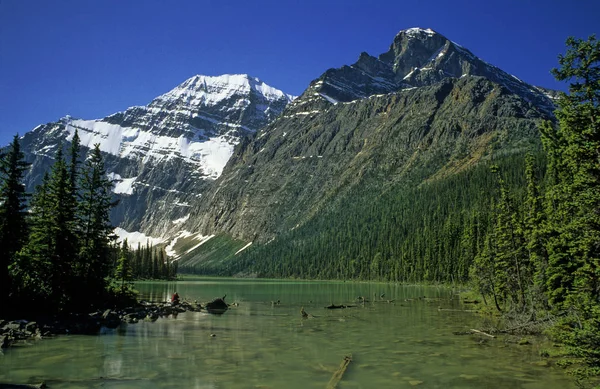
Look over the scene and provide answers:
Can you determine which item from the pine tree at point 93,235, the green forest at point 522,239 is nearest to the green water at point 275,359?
the green forest at point 522,239

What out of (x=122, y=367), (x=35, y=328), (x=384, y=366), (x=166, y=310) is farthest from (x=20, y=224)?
(x=384, y=366)

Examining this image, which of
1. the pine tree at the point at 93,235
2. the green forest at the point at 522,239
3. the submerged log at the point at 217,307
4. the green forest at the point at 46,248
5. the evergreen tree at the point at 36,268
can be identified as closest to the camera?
the green forest at the point at 522,239

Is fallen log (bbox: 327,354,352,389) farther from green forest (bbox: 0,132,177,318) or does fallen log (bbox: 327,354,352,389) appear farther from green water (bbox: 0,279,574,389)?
green forest (bbox: 0,132,177,318)

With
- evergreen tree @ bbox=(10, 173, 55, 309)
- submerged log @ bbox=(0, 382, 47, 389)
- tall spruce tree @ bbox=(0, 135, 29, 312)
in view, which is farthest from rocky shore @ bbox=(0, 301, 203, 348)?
submerged log @ bbox=(0, 382, 47, 389)

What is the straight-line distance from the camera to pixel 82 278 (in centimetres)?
4378

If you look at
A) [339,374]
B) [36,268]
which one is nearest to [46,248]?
[36,268]

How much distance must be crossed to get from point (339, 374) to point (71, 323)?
25.9 m

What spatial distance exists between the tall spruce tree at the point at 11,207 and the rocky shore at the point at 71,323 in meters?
6.37

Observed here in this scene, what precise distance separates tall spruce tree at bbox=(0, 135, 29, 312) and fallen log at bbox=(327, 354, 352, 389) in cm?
2937

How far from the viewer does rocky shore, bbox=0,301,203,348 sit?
29922mm

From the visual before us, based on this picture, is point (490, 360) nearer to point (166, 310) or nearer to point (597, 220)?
point (597, 220)

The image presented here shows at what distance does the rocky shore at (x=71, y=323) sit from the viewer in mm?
29922

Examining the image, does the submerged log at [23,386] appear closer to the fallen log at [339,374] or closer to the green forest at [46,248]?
the fallen log at [339,374]

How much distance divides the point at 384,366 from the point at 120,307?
3754 cm
